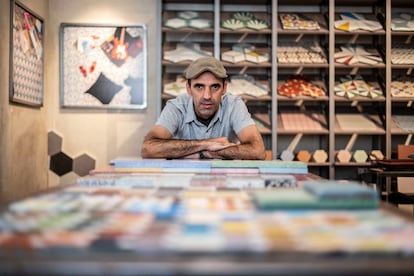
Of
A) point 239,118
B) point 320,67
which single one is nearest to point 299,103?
point 320,67

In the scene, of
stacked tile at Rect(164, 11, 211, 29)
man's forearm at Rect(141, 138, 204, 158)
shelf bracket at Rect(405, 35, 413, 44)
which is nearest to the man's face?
man's forearm at Rect(141, 138, 204, 158)

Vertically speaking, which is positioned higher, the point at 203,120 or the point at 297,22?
the point at 297,22

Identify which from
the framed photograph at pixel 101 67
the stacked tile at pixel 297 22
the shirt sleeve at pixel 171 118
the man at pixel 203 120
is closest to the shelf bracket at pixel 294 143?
the stacked tile at pixel 297 22

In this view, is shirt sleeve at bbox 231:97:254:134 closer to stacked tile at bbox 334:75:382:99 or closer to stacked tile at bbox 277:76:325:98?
stacked tile at bbox 277:76:325:98

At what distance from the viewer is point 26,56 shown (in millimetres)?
4312

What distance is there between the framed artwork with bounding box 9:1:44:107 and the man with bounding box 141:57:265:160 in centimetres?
171

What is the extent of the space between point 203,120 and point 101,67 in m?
2.36

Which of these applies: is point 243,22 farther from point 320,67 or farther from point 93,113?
point 93,113

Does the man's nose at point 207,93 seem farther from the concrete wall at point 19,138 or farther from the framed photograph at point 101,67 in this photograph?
the framed photograph at point 101,67

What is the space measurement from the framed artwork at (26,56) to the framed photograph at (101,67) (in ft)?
1.13

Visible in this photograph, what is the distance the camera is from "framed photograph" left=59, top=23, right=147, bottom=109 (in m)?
5.05

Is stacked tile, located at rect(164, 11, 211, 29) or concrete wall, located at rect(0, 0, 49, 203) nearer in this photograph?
concrete wall, located at rect(0, 0, 49, 203)

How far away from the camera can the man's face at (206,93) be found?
3.00 m

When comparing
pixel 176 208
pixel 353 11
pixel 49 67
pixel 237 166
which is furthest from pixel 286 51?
pixel 176 208
